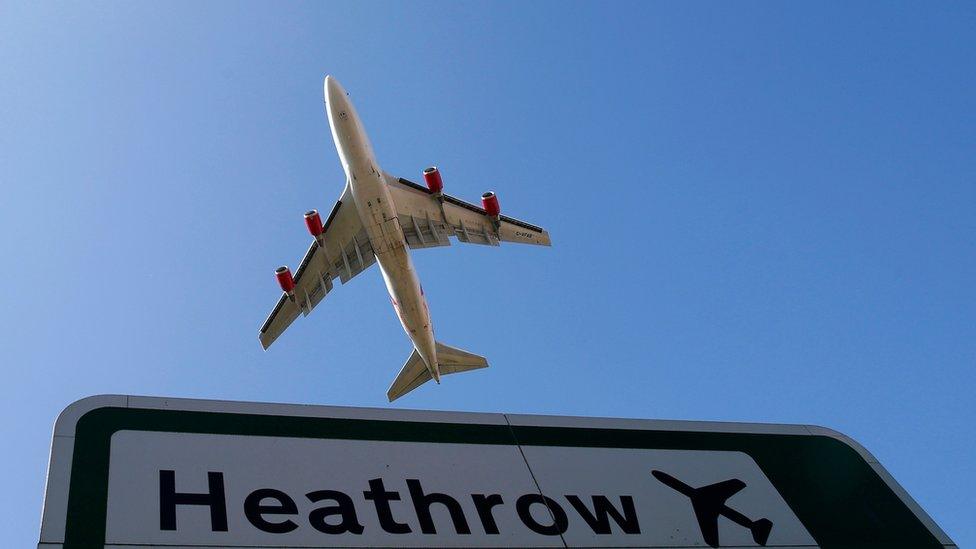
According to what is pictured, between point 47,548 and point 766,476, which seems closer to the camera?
point 47,548

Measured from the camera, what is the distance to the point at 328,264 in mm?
37344

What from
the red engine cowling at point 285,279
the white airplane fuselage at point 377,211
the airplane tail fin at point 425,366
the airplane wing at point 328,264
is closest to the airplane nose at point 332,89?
the white airplane fuselage at point 377,211

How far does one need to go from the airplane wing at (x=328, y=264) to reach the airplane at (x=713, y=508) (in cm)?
2954

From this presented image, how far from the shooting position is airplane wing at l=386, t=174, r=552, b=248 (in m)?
36.1

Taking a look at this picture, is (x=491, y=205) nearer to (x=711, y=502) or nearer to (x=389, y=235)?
(x=389, y=235)

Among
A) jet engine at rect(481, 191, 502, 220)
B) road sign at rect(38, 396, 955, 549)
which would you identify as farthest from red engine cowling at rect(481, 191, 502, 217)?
road sign at rect(38, 396, 955, 549)

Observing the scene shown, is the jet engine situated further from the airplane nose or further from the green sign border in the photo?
the green sign border

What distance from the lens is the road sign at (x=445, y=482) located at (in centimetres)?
556

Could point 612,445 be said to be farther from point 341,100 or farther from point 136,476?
point 341,100

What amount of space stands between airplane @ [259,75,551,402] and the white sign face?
26277mm

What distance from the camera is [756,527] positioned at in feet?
23.9

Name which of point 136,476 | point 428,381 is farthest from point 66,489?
point 428,381

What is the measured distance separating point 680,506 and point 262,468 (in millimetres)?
3498

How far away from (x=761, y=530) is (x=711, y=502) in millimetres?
467
